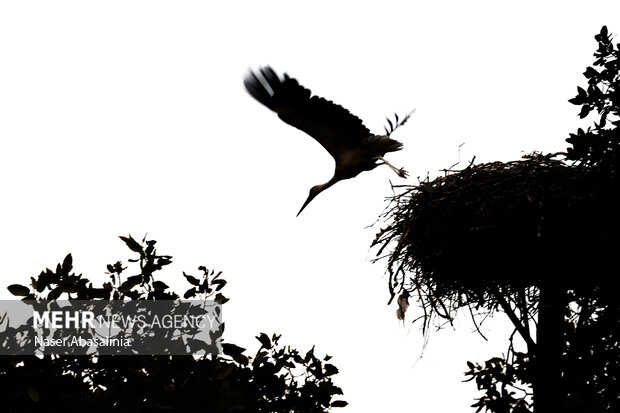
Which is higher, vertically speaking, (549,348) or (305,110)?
(305,110)

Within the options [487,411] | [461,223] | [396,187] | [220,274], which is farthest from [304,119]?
[487,411]

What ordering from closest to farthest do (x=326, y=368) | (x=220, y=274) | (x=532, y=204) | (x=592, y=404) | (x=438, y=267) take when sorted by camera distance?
(x=220, y=274), (x=326, y=368), (x=592, y=404), (x=532, y=204), (x=438, y=267)

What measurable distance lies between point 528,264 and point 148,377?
3.37m

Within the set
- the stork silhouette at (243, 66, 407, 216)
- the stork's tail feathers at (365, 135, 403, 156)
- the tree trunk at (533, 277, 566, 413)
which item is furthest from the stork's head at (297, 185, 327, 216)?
the tree trunk at (533, 277, 566, 413)

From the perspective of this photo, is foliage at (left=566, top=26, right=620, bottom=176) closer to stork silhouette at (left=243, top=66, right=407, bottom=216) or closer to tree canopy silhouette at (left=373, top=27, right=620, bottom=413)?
tree canopy silhouette at (left=373, top=27, right=620, bottom=413)

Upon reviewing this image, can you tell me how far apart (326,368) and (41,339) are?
1763 millimetres

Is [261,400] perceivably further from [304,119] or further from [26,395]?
[304,119]

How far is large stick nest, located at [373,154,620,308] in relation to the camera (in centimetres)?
493

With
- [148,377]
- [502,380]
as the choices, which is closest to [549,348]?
[502,380]

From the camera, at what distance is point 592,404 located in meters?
4.60

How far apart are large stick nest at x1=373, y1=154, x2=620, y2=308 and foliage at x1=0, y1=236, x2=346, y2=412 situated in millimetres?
1718

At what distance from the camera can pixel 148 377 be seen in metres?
3.03

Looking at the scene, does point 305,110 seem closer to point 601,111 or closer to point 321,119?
point 321,119

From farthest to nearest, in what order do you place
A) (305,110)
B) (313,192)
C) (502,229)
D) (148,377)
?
1. (313,192)
2. (305,110)
3. (502,229)
4. (148,377)
